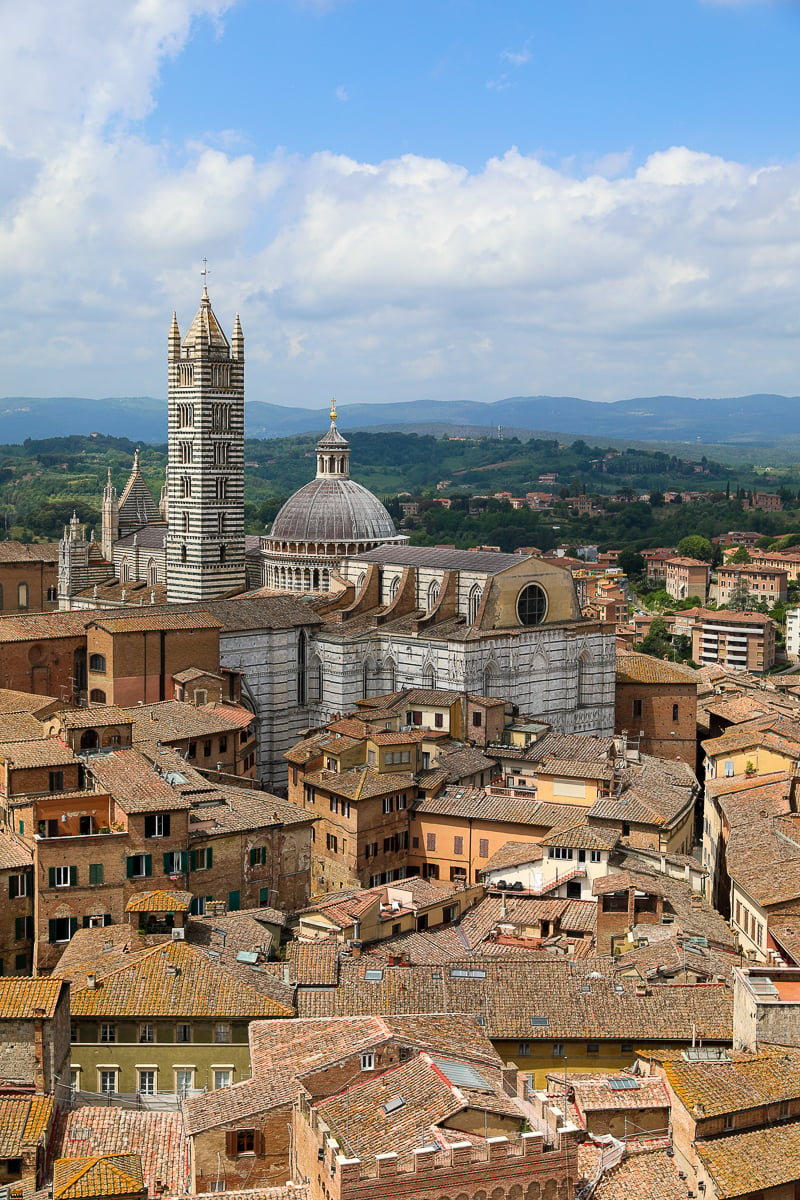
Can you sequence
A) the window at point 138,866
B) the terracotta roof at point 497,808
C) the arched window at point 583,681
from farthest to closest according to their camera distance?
the arched window at point 583,681
the terracotta roof at point 497,808
the window at point 138,866

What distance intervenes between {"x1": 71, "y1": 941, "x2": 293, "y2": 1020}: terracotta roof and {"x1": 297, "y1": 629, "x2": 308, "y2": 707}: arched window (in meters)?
26.2

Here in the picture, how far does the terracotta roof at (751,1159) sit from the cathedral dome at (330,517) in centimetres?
4126

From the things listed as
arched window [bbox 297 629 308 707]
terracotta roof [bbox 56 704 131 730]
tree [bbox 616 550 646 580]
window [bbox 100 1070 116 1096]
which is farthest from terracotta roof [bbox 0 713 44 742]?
tree [bbox 616 550 646 580]


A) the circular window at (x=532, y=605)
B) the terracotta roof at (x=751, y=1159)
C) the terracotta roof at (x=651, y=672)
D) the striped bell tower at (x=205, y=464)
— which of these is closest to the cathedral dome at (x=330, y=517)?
the striped bell tower at (x=205, y=464)

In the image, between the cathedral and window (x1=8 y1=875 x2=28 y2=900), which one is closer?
window (x1=8 y1=875 x2=28 y2=900)

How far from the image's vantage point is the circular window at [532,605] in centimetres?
5319

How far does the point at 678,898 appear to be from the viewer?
33469 millimetres

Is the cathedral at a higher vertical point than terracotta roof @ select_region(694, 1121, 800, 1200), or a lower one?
higher

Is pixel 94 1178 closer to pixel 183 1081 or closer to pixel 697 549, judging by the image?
pixel 183 1081

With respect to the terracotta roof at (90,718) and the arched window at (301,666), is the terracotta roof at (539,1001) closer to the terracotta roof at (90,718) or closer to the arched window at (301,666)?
the terracotta roof at (90,718)

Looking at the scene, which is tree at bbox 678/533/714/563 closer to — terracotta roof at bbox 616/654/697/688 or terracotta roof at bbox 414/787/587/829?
terracotta roof at bbox 616/654/697/688

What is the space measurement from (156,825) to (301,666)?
839 inches

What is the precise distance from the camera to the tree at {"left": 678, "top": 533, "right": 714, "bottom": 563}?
420ft

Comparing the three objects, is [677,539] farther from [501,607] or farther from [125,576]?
[501,607]
